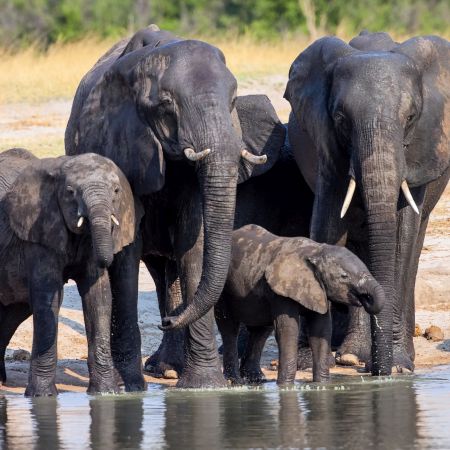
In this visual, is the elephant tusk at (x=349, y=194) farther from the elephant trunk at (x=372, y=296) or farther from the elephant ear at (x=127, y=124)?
the elephant ear at (x=127, y=124)

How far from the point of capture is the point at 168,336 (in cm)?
1248

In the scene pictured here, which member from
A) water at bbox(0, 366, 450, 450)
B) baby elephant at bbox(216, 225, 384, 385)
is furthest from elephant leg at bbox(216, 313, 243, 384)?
water at bbox(0, 366, 450, 450)

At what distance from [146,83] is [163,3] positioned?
3203 cm

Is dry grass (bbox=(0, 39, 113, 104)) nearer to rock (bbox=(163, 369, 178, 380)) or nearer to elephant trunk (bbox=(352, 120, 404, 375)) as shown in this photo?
rock (bbox=(163, 369, 178, 380))

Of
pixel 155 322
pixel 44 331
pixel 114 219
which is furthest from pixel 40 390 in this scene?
pixel 155 322

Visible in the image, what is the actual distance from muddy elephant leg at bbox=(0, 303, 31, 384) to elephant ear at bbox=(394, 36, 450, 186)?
271 centimetres

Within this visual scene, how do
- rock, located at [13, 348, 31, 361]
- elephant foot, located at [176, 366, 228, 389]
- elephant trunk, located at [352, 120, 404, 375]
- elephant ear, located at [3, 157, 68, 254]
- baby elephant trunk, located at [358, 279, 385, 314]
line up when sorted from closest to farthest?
elephant ear, located at [3, 157, 68, 254]
baby elephant trunk, located at [358, 279, 385, 314]
elephant foot, located at [176, 366, 228, 389]
elephant trunk, located at [352, 120, 404, 375]
rock, located at [13, 348, 31, 361]

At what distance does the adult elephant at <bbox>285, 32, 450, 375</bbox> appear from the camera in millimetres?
11492

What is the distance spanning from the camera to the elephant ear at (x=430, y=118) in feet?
40.3

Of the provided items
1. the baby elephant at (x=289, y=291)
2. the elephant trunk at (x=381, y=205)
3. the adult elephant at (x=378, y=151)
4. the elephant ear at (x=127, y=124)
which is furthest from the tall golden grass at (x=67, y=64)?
the elephant trunk at (x=381, y=205)

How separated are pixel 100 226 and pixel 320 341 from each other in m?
1.83

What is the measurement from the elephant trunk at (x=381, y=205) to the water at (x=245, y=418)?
33cm

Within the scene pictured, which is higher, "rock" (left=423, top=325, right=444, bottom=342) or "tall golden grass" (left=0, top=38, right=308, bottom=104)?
"tall golden grass" (left=0, top=38, right=308, bottom=104)

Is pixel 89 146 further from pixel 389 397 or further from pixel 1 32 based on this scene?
pixel 1 32
